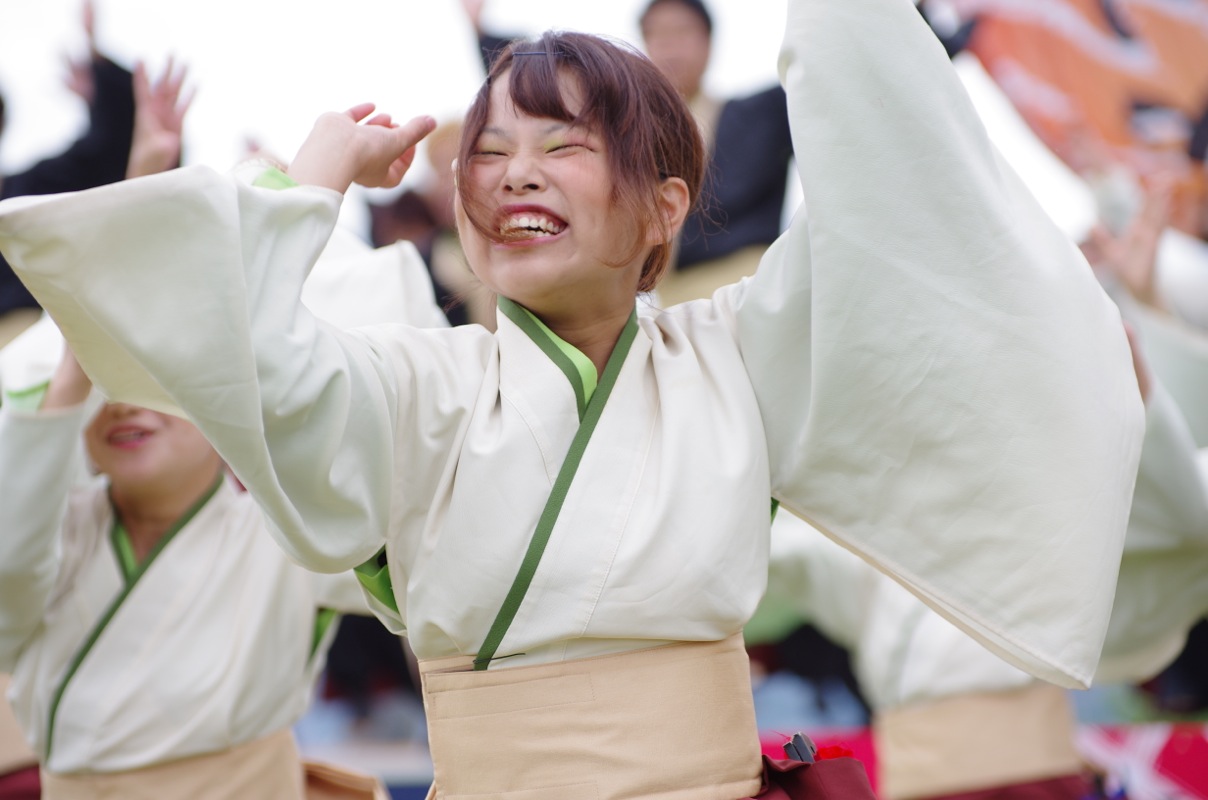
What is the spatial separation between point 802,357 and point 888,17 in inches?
17.3

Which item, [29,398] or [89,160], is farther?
[89,160]

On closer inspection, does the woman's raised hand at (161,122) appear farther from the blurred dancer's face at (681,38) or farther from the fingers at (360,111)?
the blurred dancer's face at (681,38)

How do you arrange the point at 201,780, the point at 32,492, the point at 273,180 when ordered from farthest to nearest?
the point at 201,780, the point at 32,492, the point at 273,180

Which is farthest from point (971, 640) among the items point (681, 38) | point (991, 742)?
point (681, 38)

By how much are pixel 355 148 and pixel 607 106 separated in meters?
0.33

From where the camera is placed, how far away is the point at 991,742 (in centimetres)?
304

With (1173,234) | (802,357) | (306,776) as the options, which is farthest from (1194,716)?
(802,357)

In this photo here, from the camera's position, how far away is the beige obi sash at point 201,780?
2369 mm

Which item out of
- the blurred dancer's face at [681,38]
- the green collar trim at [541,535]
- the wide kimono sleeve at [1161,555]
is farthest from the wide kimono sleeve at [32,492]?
the blurred dancer's face at [681,38]

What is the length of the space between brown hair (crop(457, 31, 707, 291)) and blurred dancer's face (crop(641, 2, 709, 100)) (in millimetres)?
2251

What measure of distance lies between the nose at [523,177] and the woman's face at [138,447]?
4.35 ft

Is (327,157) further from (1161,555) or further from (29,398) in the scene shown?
(1161,555)

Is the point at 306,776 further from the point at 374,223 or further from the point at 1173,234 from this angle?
the point at 1173,234

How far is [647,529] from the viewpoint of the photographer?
4.78 ft
